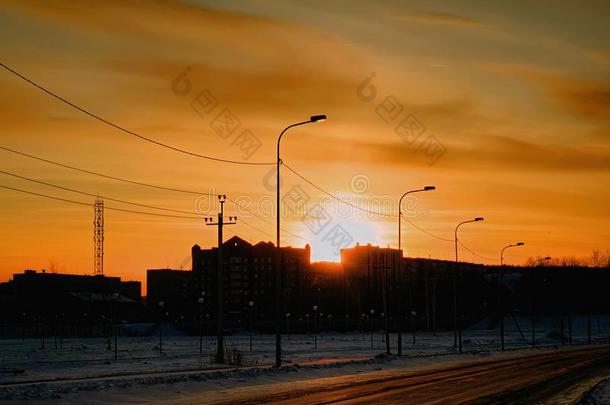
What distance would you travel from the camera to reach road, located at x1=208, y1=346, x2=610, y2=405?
26547mm

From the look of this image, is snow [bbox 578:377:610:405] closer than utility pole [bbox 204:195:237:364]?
Yes

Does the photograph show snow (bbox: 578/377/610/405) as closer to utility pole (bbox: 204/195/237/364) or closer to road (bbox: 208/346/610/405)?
road (bbox: 208/346/610/405)

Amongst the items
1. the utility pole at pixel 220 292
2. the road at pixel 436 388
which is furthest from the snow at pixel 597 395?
the utility pole at pixel 220 292

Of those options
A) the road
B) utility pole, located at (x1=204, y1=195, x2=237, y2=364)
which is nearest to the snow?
the road

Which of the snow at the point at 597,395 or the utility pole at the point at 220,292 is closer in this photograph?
the snow at the point at 597,395

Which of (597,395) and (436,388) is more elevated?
(597,395)

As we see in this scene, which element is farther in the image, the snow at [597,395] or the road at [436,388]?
the road at [436,388]

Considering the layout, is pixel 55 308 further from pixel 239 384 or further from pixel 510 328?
pixel 239 384

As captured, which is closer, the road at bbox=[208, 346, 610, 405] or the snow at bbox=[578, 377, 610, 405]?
the snow at bbox=[578, 377, 610, 405]

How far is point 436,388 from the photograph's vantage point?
105ft

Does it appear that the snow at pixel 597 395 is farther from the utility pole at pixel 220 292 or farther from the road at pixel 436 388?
the utility pole at pixel 220 292

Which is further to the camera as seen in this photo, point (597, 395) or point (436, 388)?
point (436, 388)

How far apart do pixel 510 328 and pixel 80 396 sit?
14501 cm

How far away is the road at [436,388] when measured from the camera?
26.5 m
